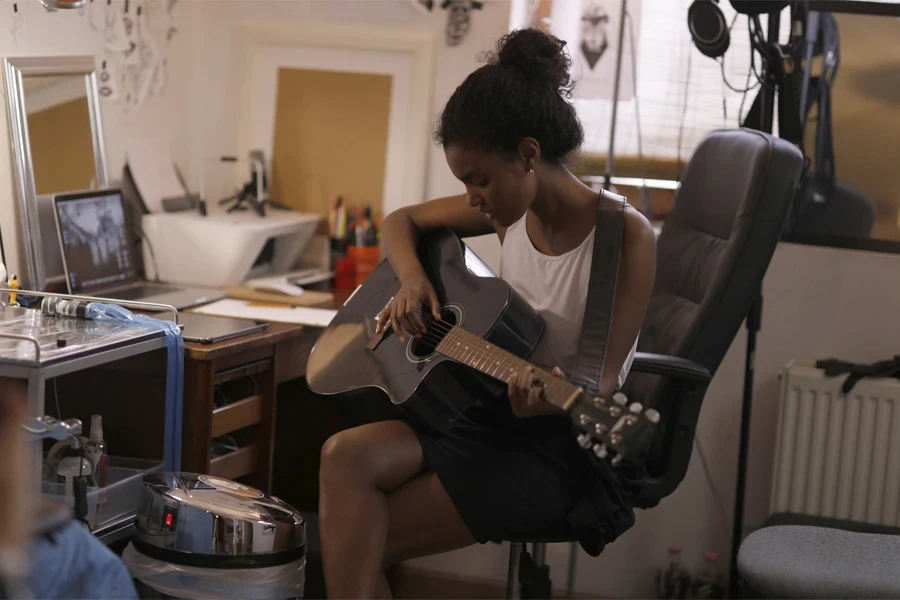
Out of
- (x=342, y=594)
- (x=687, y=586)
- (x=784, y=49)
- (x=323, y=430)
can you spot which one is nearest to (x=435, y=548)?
(x=342, y=594)

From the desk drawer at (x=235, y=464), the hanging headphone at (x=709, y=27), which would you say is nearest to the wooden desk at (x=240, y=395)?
the desk drawer at (x=235, y=464)

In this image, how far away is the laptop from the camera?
2.22m

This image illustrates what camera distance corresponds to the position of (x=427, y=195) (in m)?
2.70

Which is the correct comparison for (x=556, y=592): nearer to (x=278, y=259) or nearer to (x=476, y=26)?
(x=278, y=259)

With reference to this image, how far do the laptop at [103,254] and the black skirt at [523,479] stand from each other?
85cm

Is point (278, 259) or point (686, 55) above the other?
point (686, 55)

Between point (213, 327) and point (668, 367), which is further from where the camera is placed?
point (213, 327)

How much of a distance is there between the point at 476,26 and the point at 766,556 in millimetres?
1489

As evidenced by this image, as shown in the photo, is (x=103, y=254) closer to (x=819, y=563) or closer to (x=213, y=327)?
(x=213, y=327)

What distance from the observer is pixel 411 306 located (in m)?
1.79

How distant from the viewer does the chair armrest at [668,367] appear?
6.09ft

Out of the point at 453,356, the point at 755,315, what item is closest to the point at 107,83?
the point at 453,356

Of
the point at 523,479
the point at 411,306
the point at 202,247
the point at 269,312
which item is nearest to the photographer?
the point at 523,479

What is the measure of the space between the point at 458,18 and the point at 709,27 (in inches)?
25.2
